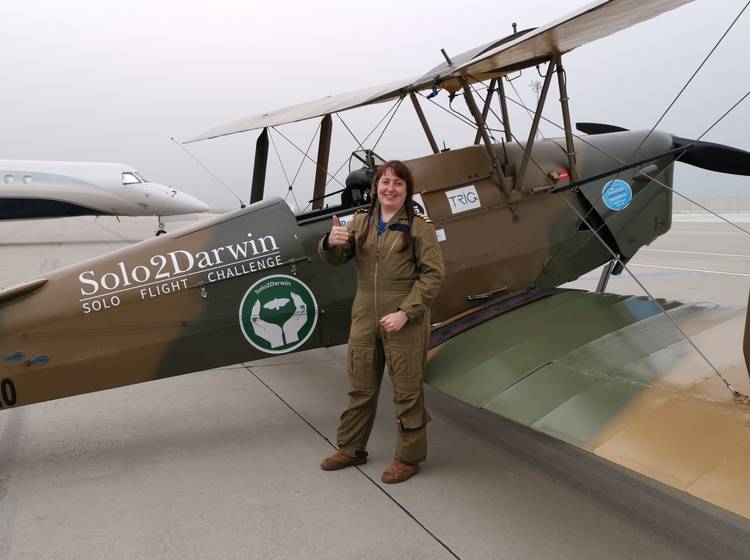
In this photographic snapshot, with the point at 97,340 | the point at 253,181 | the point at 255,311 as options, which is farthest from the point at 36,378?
the point at 253,181

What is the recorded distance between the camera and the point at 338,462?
3.77 metres

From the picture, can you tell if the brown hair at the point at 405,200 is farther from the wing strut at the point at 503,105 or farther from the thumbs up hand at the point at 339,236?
the wing strut at the point at 503,105

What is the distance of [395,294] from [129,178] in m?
18.8

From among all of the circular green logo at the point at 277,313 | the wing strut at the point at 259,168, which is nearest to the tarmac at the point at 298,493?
the circular green logo at the point at 277,313

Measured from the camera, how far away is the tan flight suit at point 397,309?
342 centimetres

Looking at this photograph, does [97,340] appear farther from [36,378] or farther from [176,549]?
[176,549]

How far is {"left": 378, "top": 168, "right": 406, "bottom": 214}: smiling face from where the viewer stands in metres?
3.45

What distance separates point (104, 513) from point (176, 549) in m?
0.57

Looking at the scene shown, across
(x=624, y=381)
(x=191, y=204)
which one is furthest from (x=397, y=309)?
(x=191, y=204)

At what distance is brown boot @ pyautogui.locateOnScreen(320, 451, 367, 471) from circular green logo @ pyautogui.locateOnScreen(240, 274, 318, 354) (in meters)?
0.76

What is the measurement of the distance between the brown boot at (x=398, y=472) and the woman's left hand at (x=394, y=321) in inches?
32.0

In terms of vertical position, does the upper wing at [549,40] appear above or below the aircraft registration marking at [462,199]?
above

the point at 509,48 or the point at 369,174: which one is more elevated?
the point at 509,48

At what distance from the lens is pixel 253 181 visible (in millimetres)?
7742
